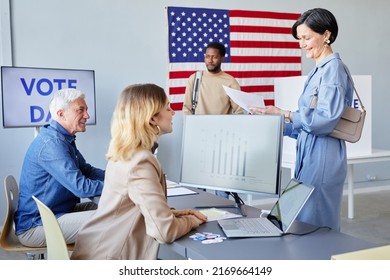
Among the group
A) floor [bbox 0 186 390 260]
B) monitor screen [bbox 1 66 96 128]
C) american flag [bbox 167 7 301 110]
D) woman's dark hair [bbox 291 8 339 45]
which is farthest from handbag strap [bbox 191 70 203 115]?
woman's dark hair [bbox 291 8 339 45]

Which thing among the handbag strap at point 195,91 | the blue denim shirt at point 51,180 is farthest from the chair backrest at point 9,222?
the handbag strap at point 195,91

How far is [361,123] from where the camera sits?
2.08 meters

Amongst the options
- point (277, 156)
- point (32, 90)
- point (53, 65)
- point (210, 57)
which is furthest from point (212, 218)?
point (53, 65)

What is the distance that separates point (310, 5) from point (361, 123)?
3.92m

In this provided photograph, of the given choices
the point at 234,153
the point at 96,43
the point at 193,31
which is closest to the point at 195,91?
the point at 193,31

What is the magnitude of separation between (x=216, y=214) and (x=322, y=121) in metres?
0.59

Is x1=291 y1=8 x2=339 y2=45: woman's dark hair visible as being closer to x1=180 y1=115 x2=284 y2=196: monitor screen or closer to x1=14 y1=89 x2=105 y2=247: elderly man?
x1=180 y1=115 x2=284 y2=196: monitor screen

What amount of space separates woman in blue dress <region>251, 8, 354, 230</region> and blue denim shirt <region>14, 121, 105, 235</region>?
1.00 meters

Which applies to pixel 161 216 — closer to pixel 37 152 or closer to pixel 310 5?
pixel 37 152

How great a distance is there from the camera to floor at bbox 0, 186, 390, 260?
4.07m

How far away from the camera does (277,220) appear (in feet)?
5.75

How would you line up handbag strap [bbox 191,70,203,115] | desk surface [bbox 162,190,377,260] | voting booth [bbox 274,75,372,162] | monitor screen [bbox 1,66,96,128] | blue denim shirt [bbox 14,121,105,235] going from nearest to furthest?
desk surface [bbox 162,190,377,260]
blue denim shirt [bbox 14,121,105,235]
monitor screen [bbox 1,66,96,128]
handbag strap [bbox 191,70,203,115]
voting booth [bbox 274,75,372,162]

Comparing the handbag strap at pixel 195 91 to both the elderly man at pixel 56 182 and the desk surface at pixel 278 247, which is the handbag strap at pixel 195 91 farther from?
the desk surface at pixel 278 247

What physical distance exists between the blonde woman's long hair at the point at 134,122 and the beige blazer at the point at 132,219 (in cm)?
4
